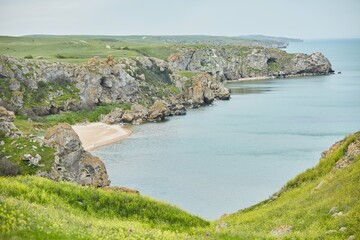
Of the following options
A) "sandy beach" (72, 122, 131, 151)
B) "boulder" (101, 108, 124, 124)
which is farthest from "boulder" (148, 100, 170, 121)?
"sandy beach" (72, 122, 131, 151)

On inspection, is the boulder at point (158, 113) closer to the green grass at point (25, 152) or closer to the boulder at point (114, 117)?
the boulder at point (114, 117)

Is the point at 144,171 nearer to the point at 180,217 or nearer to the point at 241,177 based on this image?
the point at 241,177

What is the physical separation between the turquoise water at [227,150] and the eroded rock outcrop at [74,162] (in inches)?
303

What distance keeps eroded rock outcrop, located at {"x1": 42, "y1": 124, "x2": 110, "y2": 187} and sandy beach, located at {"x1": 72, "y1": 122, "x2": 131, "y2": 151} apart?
112ft

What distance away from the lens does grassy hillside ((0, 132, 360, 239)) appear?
691 inches

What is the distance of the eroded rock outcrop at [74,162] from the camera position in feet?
174

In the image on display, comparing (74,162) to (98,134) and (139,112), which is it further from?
(139,112)

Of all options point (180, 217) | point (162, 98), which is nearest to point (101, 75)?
point (162, 98)

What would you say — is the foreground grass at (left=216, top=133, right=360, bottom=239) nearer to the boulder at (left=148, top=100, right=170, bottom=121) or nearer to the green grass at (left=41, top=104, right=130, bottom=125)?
the green grass at (left=41, top=104, right=130, bottom=125)

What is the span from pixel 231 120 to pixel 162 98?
31161 mm

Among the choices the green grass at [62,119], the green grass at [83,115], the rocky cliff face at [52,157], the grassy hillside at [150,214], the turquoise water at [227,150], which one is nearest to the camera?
the grassy hillside at [150,214]

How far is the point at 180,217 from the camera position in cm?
2662

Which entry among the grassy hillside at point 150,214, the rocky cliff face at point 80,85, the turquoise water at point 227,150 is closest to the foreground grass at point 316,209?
the grassy hillside at point 150,214

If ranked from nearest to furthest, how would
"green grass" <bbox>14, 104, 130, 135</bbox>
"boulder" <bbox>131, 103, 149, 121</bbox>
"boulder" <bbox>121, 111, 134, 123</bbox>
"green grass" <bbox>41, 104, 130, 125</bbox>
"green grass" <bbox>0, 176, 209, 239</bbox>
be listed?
"green grass" <bbox>0, 176, 209, 239</bbox> → "green grass" <bbox>14, 104, 130, 135</bbox> → "green grass" <bbox>41, 104, 130, 125</bbox> → "boulder" <bbox>121, 111, 134, 123</bbox> → "boulder" <bbox>131, 103, 149, 121</bbox>
